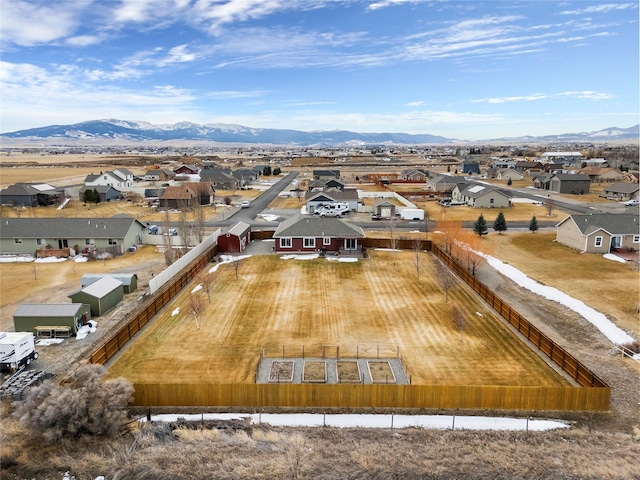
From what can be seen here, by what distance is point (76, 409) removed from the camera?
16.4 m

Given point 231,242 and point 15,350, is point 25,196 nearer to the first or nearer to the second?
point 231,242

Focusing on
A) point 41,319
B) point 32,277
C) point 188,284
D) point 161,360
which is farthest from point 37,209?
point 161,360

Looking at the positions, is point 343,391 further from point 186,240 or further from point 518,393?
point 186,240

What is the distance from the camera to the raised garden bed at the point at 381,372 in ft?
70.1

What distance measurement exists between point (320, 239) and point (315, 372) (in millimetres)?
25901

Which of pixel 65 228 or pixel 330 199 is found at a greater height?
pixel 330 199

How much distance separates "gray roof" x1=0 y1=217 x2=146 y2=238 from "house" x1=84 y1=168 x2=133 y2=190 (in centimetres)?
4360

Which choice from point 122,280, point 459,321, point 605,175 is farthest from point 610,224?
point 605,175

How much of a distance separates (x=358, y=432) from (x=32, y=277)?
112ft

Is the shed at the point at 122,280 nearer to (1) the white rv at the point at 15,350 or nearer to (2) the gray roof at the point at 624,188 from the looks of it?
(1) the white rv at the point at 15,350

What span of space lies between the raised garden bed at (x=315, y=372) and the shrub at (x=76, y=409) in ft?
25.9

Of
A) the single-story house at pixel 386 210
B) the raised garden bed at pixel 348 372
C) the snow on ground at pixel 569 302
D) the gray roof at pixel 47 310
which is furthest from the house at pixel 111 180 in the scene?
the raised garden bed at pixel 348 372

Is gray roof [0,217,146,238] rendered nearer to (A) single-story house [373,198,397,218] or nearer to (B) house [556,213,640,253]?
(A) single-story house [373,198,397,218]

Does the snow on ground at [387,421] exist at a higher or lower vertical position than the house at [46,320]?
lower
